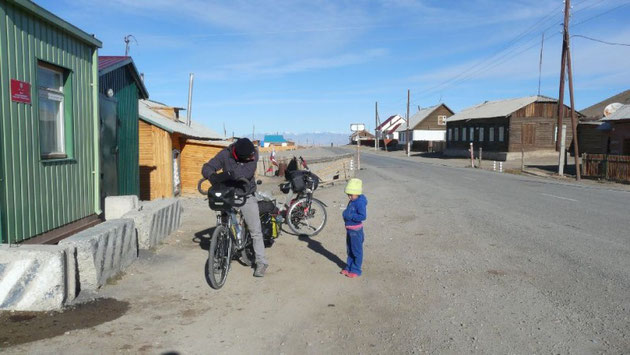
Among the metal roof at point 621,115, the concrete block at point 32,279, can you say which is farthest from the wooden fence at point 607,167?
the concrete block at point 32,279

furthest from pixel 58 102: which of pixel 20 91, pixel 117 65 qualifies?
pixel 117 65

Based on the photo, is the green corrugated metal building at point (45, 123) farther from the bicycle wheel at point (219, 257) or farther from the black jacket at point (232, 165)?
the bicycle wheel at point (219, 257)

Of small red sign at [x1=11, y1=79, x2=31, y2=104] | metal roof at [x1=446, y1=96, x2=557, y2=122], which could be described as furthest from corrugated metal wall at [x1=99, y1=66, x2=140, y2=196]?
metal roof at [x1=446, y1=96, x2=557, y2=122]

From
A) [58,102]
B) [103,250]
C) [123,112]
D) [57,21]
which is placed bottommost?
[103,250]

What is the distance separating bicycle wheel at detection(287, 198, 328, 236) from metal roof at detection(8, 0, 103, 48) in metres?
4.44

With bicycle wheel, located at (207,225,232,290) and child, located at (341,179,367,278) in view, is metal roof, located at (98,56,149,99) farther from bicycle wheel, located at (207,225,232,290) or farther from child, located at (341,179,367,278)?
child, located at (341,179,367,278)

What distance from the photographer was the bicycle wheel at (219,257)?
5895 millimetres

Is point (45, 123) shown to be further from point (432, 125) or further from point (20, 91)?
point (432, 125)

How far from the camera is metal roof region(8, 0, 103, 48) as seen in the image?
629 centimetres

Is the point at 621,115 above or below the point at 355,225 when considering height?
above

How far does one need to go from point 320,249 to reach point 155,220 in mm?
2709

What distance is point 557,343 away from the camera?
446 cm

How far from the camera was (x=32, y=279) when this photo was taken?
502 centimetres

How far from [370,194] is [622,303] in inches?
481
